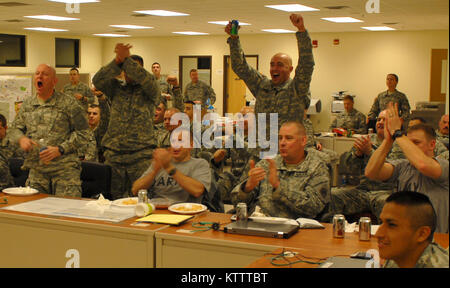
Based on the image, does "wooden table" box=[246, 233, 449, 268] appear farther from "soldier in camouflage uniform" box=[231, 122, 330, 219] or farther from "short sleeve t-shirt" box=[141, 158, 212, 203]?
"short sleeve t-shirt" box=[141, 158, 212, 203]

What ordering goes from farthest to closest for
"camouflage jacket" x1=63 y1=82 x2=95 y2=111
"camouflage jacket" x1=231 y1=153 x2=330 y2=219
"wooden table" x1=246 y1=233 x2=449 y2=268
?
"camouflage jacket" x1=63 y1=82 x2=95 y2=111 < "camouflage jacket" x1=231 y1=153 x2=330 y2=219 < "wooden table" x1=246 y1=233 x2=449 y2=268

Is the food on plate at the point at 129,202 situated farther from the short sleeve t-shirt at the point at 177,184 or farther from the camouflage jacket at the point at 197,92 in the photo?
the camouflage jacket at the point at 197,92

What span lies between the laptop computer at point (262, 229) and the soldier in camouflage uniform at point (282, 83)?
1.52 m

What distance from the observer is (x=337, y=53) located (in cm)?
1309

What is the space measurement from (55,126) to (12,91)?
936 cm

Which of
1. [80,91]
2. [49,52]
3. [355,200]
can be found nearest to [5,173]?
[355,200]

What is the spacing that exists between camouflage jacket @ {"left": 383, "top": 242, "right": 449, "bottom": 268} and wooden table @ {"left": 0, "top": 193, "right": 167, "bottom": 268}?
5.04ft

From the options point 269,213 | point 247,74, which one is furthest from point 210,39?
point 269,213

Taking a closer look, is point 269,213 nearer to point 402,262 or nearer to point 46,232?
point 46,232

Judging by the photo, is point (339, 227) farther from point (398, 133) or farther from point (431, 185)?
point (398, 133)

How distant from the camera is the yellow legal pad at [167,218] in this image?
3.15 metres

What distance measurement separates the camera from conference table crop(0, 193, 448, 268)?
9.09 ft

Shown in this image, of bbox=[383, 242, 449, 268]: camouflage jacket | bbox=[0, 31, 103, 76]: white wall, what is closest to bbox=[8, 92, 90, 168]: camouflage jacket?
bbox=[383, 242, 449, 268]: camouflage jacket

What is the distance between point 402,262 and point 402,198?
0.22 m
